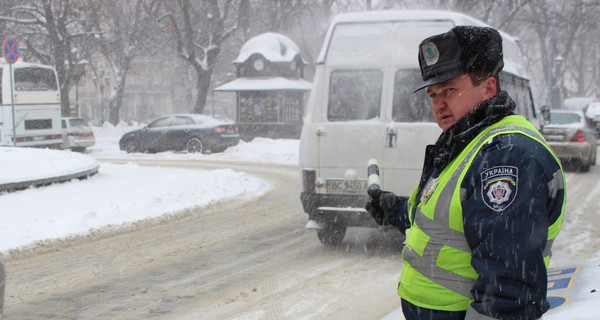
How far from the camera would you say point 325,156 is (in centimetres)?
674

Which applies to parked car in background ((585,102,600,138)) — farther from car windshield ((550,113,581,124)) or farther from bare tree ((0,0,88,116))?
bare tree ((0,0,88,116))

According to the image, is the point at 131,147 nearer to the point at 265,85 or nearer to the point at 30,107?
the point at 30,107

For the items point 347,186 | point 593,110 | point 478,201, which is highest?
point 593,110

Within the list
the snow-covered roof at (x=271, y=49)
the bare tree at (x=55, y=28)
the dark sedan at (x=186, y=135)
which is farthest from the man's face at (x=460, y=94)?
the bare tree at (x=55, y=28)

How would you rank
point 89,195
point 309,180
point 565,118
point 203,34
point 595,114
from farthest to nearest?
point 203,34 → point 595,114 → point 565,118 → point 89,195 → point 309,180

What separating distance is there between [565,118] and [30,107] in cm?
1808

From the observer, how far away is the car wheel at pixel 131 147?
902 inches

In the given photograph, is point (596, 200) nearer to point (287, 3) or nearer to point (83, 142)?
point (83, 142)

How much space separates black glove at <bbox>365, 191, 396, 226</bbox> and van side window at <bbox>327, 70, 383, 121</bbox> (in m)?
4.29

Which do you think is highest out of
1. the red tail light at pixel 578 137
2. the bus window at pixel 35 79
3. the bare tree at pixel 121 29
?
the bare tree at pixel 121 29

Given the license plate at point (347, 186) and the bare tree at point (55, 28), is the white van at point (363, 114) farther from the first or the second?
the bare tree at point (55, 28)

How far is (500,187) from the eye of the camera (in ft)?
5.39

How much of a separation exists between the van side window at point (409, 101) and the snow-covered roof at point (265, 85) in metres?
23.5

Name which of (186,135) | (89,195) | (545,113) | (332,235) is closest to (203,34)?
(186,135)
